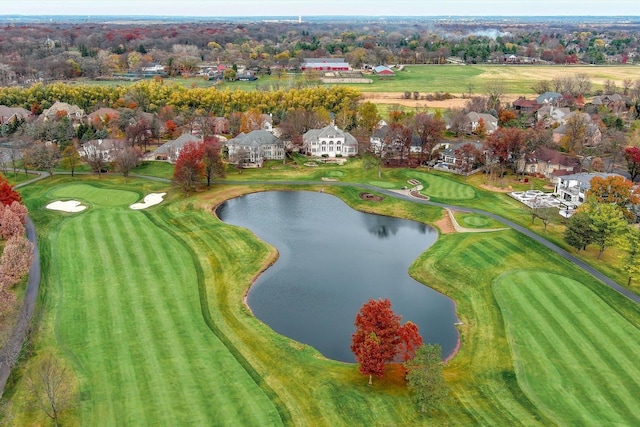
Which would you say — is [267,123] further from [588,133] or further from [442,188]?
[588,133]

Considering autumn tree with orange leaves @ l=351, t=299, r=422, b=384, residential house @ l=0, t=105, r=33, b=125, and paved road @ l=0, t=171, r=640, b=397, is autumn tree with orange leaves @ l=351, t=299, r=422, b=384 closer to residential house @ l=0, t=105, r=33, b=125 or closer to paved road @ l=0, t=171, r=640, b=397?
paved road @ l=0, t=171, r=640, b=397

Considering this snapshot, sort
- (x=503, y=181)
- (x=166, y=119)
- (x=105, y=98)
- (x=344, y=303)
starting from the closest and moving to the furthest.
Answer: (x=344, y=303) < (x=503, y=181) < (x=166, y=119) < (x=105, y=98)

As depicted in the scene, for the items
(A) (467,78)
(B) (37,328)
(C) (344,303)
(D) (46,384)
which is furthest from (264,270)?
(A) (467,78)

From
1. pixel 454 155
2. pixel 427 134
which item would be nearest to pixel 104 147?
pixel 427 134

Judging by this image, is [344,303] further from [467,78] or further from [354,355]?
[467,78]

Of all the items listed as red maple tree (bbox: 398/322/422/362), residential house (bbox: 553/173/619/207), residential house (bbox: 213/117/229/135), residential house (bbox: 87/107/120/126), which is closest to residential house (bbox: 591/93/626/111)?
residential house (bbox: 553/173/619/207)

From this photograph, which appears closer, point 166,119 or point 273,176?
point 273,176

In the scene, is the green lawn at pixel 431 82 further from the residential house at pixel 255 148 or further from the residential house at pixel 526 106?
the residential house at pixel 255 148

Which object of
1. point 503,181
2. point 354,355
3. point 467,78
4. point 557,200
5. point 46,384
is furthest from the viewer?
point 467,78
